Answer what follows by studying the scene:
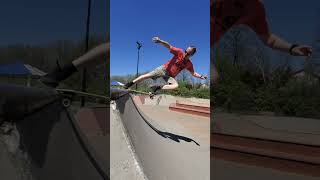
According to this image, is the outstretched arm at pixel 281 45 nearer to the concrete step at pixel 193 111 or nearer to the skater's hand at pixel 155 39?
the skater's hand at pixel 155 39

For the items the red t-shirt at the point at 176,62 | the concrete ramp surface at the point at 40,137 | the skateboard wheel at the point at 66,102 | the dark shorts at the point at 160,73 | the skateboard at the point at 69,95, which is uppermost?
the red t-shirt at the point at 176,62

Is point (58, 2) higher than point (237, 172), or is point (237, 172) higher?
point (58, 2)

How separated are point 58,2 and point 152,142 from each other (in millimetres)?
1902

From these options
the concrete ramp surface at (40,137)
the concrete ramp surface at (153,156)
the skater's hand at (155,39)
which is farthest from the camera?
the skater's hand at (155,39)

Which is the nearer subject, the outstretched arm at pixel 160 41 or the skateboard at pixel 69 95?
the skateboard at pixel 69 95

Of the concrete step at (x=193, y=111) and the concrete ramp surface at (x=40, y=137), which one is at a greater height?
the concrete ramp surface at (x=40, y=137)

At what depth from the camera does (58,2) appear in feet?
1.73

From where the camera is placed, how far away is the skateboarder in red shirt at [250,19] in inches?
43.2

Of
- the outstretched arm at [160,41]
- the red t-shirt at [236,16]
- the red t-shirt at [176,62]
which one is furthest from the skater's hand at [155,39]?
the red t-shirt at [236,16]

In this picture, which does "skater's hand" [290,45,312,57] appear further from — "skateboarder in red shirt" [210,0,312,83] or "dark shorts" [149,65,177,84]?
"dark shorts" [149,65,177,84]

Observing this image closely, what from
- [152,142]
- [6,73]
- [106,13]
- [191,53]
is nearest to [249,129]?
[152,142]

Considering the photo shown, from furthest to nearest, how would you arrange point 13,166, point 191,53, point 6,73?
point 191,53, point 13,166, point 6,73

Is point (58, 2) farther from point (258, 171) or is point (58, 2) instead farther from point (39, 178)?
point (258, 171)

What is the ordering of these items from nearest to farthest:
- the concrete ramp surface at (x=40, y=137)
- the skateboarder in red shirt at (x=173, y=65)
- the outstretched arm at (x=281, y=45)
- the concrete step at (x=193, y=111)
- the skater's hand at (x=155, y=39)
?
1. the concrete ramp surface at (x=40, y=137)
2. the outstretched arm at (x=281, y=45)
3. the skater's hand at (x=155, y=39)
4. the skateboarder in red shirt at (x=173, y=65)
5. the concrete step at (x=193, y=111)
